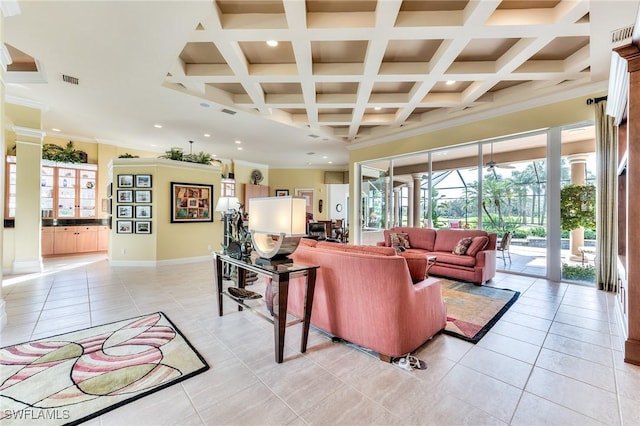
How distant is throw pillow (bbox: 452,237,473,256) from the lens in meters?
4.80

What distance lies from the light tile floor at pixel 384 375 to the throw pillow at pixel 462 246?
4.58 ft

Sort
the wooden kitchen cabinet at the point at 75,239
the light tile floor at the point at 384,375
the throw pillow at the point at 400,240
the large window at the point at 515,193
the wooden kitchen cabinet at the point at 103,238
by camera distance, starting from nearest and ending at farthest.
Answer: the light tile floor at the point at 384,375
the large window at the point at 515,193
the throw pillow at the point at 400,240
the wooden kitchen cabinet at the point at 75,239
the wooden kitchen cabinet at the point at 103,238

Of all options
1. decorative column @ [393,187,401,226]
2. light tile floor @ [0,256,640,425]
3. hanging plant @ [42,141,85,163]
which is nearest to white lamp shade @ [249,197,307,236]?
light tile floor @ [0,256,640,425]

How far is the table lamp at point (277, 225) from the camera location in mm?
2283

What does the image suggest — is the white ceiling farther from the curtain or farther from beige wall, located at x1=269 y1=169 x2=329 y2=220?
beige wall, located at x1=269 y1=169 x2=329 y2=220

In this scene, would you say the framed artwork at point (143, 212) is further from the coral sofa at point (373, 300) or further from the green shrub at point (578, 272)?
the green shrub at point (578, 272)

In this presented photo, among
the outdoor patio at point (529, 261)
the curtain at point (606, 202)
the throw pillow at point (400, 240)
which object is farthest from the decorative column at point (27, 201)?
the curtain at point (606, 202)

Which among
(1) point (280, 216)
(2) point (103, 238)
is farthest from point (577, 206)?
(2) point (103, 238)

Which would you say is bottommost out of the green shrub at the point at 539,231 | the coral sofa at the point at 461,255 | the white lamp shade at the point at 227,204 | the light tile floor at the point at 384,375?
the light tile floor at the point at 384,375

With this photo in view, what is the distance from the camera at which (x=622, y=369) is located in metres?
2.03

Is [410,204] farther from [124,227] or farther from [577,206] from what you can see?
[124,227]

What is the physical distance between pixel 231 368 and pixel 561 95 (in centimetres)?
622

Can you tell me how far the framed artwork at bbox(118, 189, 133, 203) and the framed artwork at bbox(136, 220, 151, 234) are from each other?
0.53 m

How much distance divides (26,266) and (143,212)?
83.5 inches
